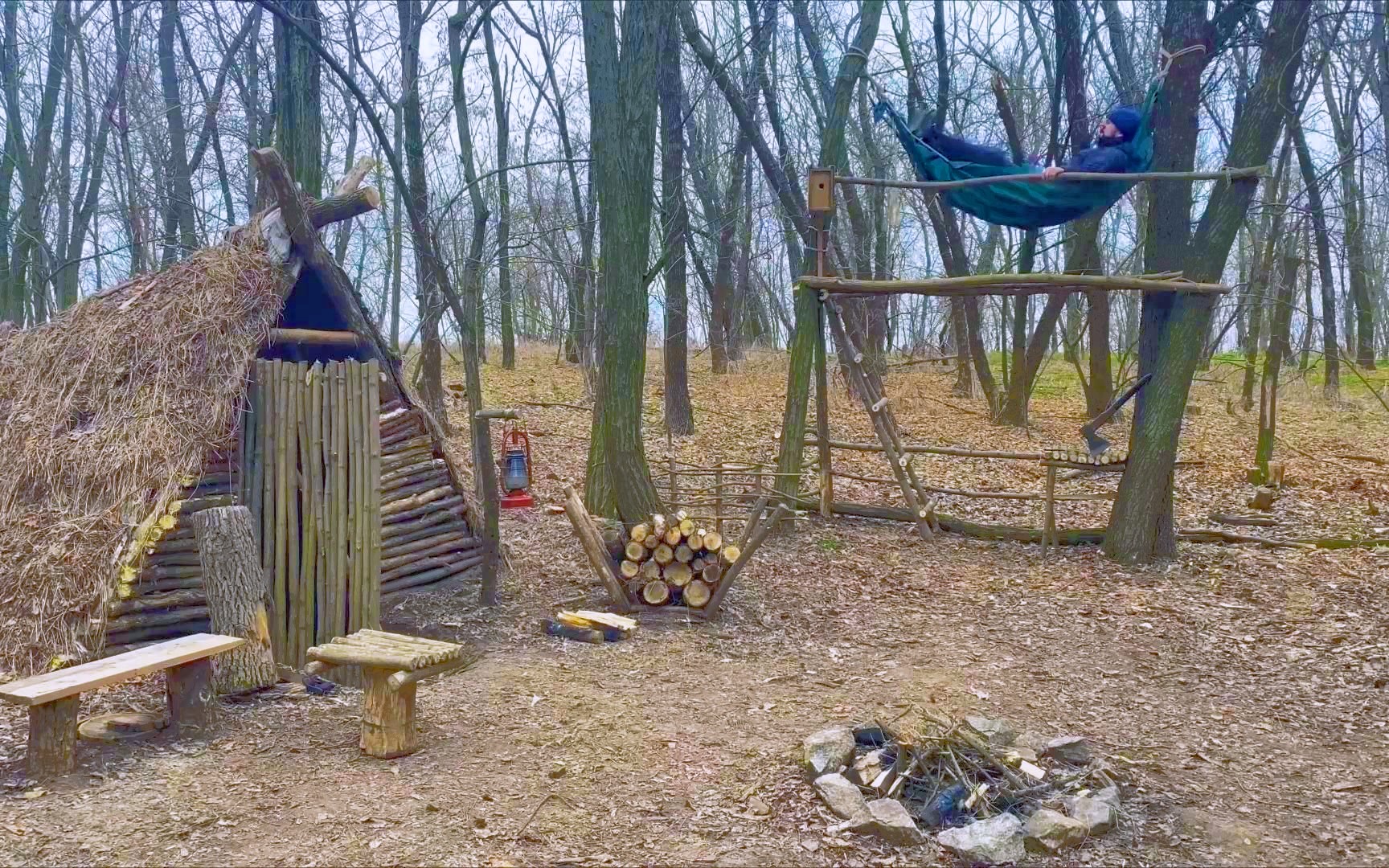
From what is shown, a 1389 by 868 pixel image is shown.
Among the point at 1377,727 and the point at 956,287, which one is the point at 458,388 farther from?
the point at 1377,727

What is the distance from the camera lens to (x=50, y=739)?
4.17 meters

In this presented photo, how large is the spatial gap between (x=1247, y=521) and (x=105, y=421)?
899cm

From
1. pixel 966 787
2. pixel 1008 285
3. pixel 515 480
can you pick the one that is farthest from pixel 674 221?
pixel 966 787

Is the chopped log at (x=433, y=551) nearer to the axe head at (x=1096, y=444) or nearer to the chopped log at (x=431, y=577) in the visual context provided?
the chopped log at (x=431, y=577)

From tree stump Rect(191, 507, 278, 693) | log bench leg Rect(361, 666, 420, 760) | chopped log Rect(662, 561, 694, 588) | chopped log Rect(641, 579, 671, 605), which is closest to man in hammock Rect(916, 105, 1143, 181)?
chopped log Rect(662, 561, 694, 588)

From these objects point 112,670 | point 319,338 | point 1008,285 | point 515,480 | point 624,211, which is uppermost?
point 624,211

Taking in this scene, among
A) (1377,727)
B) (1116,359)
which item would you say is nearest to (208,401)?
(1377,727)

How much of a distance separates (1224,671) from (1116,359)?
18941 mm

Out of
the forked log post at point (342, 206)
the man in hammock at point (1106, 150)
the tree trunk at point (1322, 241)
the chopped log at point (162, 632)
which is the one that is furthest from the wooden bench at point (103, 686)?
the tree trunk at point (1322, 241)

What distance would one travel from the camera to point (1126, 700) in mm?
5457

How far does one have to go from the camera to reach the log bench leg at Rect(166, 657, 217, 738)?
185 inches

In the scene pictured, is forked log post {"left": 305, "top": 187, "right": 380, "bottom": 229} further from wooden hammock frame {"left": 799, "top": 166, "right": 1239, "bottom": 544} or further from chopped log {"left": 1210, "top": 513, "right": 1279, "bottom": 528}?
chopped log {"left": 1210, "top": 513, "right": 1279, "bottom": 528}

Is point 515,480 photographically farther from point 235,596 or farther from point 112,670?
point 112,670

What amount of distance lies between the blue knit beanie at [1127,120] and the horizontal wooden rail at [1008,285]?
3.45 feet
